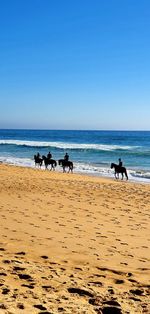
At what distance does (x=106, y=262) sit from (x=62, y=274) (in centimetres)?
116

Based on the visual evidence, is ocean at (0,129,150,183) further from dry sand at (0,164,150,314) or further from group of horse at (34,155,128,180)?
dry sand at (0,164,150,314)

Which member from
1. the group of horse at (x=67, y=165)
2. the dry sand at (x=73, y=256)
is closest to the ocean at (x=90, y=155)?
the group of horse at (x=67, y=165)

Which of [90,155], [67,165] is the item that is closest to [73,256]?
[67,165]

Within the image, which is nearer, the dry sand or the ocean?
the dry sand

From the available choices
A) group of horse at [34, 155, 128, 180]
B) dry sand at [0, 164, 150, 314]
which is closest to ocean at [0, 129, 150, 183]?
group of horse at [34, 155, 128, 180]

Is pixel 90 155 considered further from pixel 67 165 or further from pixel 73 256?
pixel 73 256

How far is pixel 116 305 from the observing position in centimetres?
518

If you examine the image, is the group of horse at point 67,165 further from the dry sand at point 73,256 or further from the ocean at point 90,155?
the dry sand at point 73,256

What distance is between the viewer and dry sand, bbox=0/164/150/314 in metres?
5.22

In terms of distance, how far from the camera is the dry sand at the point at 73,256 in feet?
17.1

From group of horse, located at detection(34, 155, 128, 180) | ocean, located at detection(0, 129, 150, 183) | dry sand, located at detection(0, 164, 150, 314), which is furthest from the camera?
ocean, located at detection(0, 129, 150, 183)

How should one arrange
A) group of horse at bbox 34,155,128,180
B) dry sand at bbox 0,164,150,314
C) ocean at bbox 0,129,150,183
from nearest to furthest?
dry sand at bbox 0,164,150,314, group of horse at bbox 34,155,128,180, ocean at bbox 0,129,150,183

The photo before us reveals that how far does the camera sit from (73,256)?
7.47 meters

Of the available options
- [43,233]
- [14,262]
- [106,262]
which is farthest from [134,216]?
[14,262]
